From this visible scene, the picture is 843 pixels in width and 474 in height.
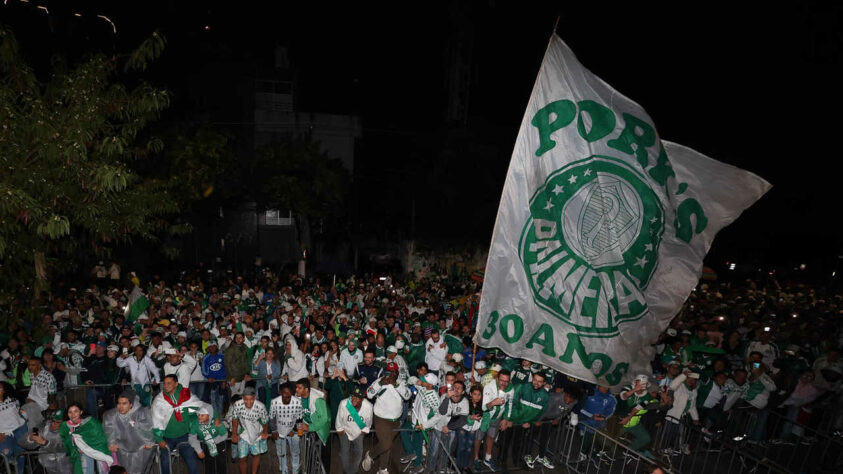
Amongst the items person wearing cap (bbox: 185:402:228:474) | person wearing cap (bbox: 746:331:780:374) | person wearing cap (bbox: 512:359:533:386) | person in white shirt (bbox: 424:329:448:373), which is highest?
person wearing cap (bbox: 512:359:533:386)

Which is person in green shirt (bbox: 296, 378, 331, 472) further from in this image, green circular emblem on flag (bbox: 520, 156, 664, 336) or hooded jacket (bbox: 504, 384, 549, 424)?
green circular emblem on flag (bbox: 520, 156, 664, 336)

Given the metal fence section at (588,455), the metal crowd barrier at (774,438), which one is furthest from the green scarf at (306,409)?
the metal crowd barrier at (774,438)

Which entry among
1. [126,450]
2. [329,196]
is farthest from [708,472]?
[329,196]

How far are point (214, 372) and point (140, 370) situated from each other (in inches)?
46.5

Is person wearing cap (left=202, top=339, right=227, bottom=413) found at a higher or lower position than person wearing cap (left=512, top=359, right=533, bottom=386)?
lower

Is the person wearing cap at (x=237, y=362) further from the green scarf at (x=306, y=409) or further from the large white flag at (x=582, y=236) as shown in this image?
the large white flag at (x=582, y=236)

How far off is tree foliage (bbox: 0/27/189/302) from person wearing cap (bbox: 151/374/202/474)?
2210 millimetres

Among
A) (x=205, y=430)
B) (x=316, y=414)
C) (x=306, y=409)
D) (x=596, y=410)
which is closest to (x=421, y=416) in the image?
(x=316, y=414)

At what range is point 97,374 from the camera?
30.4 feet

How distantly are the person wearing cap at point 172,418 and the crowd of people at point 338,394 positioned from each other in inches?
0.7

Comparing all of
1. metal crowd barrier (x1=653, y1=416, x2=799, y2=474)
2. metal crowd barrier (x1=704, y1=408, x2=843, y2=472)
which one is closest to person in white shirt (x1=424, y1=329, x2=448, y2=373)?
metal crowd barrier (x1=653, y1=416, x2=799, y2=474)

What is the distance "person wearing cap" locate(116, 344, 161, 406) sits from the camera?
9.05m

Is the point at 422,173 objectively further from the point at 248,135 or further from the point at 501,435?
the point at 501,435

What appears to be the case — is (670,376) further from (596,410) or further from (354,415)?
(354,415)
